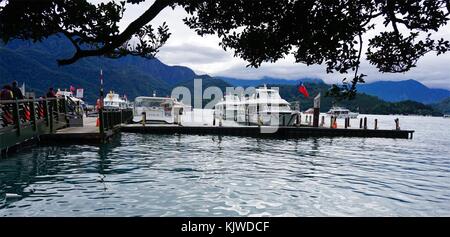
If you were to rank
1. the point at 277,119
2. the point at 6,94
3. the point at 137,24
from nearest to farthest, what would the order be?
the point at 137,24 → the point at 6,94 → the point at 277,119

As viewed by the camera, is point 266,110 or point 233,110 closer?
point 266,110

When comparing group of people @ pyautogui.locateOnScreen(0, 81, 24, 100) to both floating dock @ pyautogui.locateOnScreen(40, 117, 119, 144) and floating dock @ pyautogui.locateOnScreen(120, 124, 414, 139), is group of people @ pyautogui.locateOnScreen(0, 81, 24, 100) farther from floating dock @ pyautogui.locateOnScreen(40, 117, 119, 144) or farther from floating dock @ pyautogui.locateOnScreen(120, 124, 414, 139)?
floating dock @ pyautogui.locateOnScreen(120, 124, 414, 139)

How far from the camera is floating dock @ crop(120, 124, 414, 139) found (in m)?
35.1

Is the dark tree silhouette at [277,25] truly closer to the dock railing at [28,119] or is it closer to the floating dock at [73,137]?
the dock railing at [28,119]

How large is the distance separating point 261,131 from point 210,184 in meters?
24.1

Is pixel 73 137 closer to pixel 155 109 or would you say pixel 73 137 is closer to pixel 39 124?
pixel 39 124

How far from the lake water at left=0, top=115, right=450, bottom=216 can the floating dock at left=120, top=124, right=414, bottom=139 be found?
13531 mm

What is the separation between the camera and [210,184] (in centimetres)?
1296

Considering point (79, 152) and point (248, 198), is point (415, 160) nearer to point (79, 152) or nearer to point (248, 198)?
point (248, 198)

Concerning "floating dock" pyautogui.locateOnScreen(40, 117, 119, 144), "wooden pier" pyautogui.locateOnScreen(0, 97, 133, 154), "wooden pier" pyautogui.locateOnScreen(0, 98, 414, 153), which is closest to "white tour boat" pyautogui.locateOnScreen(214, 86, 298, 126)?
"wooden pier" pyautogui.locateOnScreen(0, 98, 414, 153)

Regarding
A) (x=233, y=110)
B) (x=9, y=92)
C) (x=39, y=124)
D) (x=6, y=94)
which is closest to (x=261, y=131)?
(x=233, y=110)

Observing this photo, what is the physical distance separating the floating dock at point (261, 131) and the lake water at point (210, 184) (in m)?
13.5
